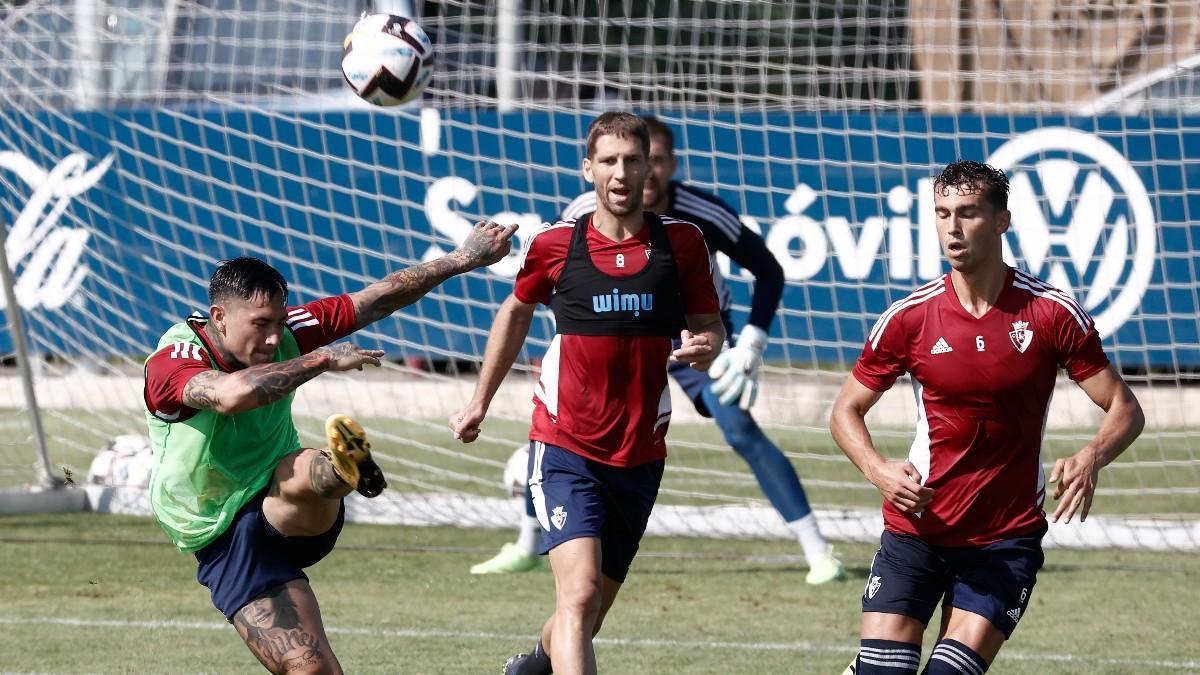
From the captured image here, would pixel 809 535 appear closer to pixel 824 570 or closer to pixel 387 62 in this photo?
pixel 824 570

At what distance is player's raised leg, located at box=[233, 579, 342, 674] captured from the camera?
4.93m

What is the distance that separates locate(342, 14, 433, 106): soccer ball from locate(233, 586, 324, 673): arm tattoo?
3618 millimetres

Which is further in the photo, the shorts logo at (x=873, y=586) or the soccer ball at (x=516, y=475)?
the soccer ball at (x=516, y=475)

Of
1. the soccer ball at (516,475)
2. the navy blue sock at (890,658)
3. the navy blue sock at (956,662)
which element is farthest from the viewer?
the soccer ball at (516,475)

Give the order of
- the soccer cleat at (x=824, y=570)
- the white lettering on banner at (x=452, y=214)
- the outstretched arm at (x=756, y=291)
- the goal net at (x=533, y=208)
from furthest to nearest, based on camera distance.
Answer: the white lettering on banner at (x=452, y=214) < the goal net at (x=533, y=208) < the soccer cleat at (x=824, y=570) < the outstretched arm at (x=756, y=291)

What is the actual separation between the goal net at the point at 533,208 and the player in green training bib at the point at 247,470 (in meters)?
7.15

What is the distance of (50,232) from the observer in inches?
531

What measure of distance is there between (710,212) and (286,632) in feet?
12.2

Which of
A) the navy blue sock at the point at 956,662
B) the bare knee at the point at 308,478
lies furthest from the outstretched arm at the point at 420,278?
the navy blue sock at the point at 956,662

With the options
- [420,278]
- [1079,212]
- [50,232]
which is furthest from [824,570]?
[50,232]

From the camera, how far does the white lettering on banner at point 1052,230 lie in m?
13.2

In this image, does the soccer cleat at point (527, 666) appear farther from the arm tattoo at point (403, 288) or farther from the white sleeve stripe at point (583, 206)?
the white sleeve stripe at point (583, 206)

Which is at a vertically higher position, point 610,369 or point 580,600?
point 610,369

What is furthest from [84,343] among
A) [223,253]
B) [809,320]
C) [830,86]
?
[830,86]
